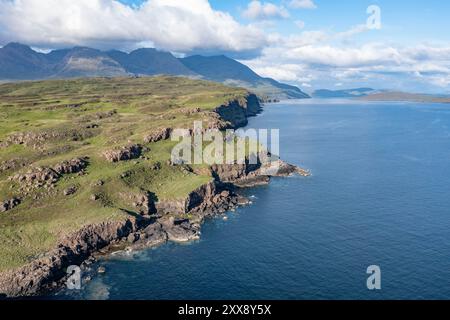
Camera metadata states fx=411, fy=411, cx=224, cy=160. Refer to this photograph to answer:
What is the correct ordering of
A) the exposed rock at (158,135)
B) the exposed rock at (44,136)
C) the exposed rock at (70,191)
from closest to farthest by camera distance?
the exposed rock at (70,191)
the exposed rock at (44,136)
the exposed rock at (158,135)

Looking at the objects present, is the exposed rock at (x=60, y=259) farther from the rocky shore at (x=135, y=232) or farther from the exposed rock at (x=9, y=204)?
the exposed rock at (x=9, y=204)

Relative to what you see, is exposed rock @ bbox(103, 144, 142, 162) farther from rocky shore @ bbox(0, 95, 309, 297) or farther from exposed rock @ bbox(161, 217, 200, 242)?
exposed rock @ bbox(161, 217, 200, 242)

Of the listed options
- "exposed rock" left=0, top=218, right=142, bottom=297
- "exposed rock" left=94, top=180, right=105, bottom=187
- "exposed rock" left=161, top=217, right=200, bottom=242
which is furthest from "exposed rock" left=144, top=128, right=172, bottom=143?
"exposed rock" left=0, top=218, right=142, bottom=297

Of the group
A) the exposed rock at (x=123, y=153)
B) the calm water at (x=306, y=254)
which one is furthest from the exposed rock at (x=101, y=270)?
the exposed rock at (x=123, y=153)
